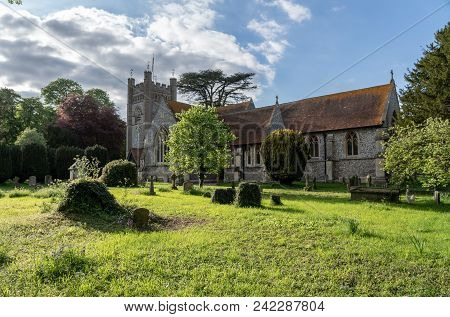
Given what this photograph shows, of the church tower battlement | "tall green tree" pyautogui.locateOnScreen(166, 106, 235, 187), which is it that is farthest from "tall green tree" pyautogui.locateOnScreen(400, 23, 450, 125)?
the church tower battlement

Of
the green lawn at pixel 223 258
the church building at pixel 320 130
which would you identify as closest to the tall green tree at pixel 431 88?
the church building at pixel 320 130

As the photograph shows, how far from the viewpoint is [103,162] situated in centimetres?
3234

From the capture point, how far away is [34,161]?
2945 centimetres

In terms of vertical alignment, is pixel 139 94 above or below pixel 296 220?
above

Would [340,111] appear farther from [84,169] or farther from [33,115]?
[33,115]

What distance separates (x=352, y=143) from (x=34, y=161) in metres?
25.6

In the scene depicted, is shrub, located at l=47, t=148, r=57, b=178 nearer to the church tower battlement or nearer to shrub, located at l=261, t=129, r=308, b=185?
the church tower battlement

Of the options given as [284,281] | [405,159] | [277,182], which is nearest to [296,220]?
[284,281]

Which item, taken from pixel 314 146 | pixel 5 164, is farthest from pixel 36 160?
pixel 314 146

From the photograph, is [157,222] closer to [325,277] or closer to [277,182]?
[325,277]

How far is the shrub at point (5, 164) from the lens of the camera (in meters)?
27.1

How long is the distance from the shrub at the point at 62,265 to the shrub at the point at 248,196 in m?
7.55

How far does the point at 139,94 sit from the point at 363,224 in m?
43.7

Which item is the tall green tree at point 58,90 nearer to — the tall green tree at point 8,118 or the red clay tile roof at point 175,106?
the tall green tree at point 8,118
